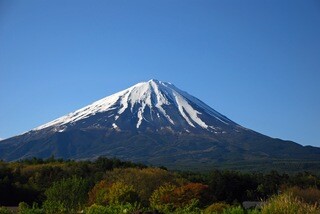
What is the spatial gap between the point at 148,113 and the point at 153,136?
19685 millimetres

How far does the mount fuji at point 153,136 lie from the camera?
13350 cm

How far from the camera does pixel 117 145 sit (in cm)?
14825

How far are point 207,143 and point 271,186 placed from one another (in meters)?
91.5

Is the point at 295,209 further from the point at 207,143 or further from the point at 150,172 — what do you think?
the point at 207,143

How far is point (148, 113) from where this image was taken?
565 feet

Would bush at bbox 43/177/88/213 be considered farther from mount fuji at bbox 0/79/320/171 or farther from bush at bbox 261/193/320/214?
mount fuji at bbox 0/79/320/171

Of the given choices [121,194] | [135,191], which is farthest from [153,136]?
[121,194]

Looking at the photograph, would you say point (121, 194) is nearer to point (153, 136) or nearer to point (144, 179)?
point (144, 179)

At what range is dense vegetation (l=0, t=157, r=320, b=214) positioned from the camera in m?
17.3

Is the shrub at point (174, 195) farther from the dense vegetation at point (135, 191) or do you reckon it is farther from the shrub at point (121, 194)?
the shrub at point (121, 194)

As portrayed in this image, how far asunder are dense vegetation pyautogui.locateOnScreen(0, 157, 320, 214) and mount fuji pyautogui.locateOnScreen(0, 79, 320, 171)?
63656 millimetres

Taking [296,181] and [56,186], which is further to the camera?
[296,181]

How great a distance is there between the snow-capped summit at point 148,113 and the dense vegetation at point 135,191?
105154 millimetres

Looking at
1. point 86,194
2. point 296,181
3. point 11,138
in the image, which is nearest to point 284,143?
point 11,138
